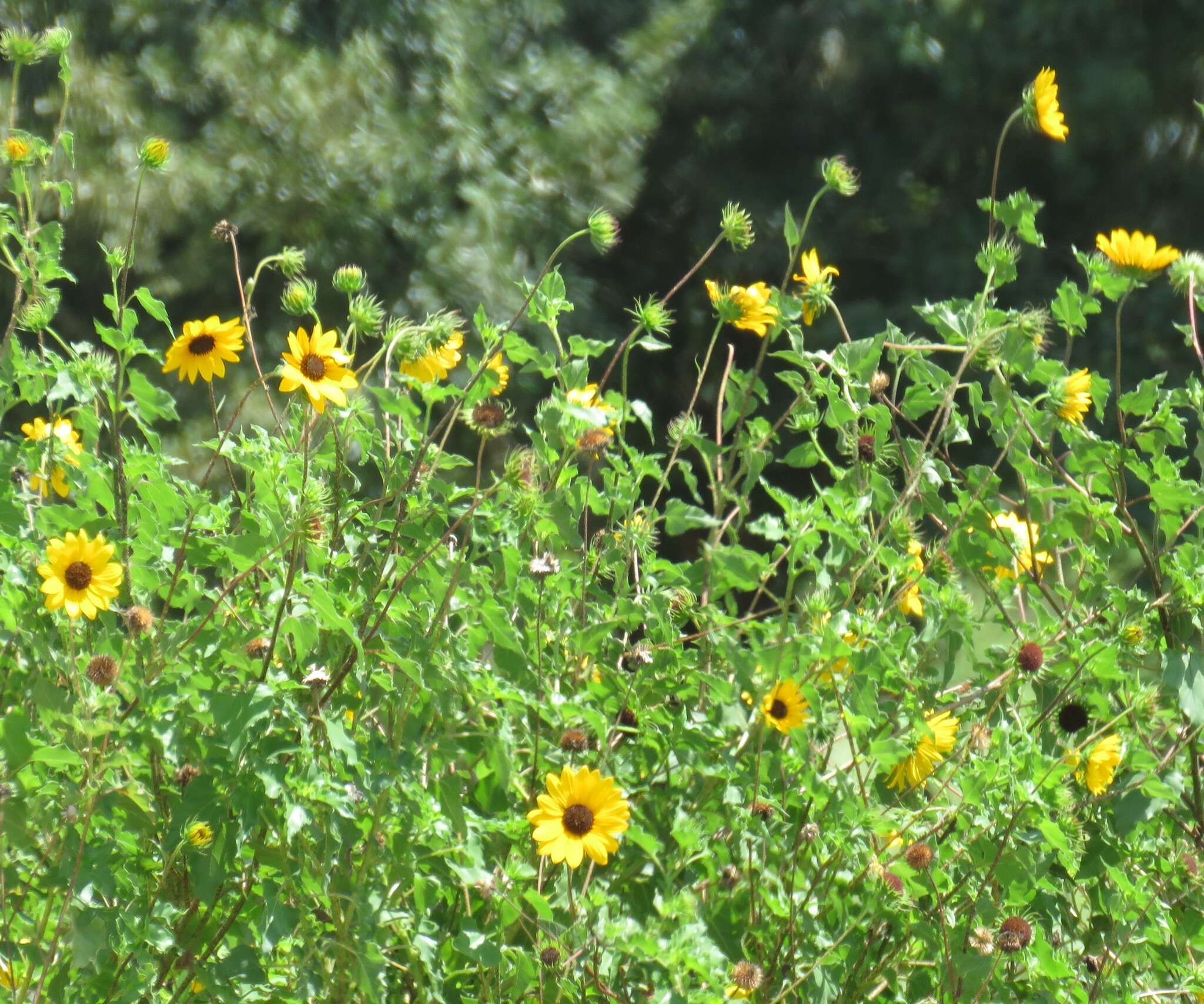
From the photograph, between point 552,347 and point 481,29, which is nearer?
point 552,347

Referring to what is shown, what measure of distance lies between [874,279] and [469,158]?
5.64 ft

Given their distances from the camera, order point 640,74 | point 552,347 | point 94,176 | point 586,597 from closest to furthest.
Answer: point 586,597 < point 94,176 < point 552,347 < point 640,74

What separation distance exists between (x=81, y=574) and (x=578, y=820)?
439mm

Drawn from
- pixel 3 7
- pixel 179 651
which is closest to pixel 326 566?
pixel 179 651

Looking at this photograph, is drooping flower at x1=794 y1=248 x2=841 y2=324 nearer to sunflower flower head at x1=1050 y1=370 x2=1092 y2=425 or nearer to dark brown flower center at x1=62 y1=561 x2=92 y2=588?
sunflower flower head at x1=1050 y1=370 x2=1092 y2=425

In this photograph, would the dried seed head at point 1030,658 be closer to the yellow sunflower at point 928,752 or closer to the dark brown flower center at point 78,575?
the yellow sunflower at point 928,752

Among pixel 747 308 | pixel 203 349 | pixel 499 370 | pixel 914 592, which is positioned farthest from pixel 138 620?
pixel 914 592

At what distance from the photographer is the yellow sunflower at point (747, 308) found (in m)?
1.41

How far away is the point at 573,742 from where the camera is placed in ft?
4.19

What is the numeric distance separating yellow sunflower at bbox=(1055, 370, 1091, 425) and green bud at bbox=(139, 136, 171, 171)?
0.86 metres

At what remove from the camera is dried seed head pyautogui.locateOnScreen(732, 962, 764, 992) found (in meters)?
1.19

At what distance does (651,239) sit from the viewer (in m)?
6.09

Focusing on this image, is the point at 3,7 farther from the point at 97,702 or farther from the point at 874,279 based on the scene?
the point at 97,702

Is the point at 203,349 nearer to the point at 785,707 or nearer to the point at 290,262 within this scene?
the point at 290,262
